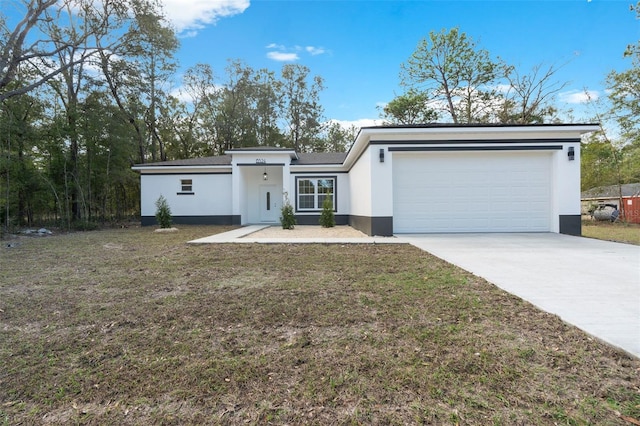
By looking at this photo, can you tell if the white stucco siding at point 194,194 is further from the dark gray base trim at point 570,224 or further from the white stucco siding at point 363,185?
the dark gray base trim at point 570,224

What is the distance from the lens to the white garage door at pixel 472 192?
8867 millimetres

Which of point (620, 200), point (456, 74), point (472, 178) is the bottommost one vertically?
point (620, 200)

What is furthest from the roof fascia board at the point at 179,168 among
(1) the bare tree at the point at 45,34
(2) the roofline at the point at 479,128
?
(2) the roofline at the point at 479,128

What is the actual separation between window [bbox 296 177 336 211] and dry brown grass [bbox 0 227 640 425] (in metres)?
10.6

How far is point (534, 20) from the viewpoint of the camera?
14.2m

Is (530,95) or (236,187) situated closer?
(236,187)

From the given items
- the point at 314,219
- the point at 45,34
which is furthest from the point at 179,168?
the point at 45,34

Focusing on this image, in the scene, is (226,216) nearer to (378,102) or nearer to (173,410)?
(173,410)

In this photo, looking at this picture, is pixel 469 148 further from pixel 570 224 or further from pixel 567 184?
pixel 570 224

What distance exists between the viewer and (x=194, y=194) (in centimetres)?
1470

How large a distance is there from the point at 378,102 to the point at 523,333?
24533 mm

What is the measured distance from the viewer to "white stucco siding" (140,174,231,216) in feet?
48.1

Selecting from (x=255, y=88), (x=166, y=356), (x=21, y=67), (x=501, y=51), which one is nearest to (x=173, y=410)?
(x=166, y=356)

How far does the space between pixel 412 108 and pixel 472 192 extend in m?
15.7
